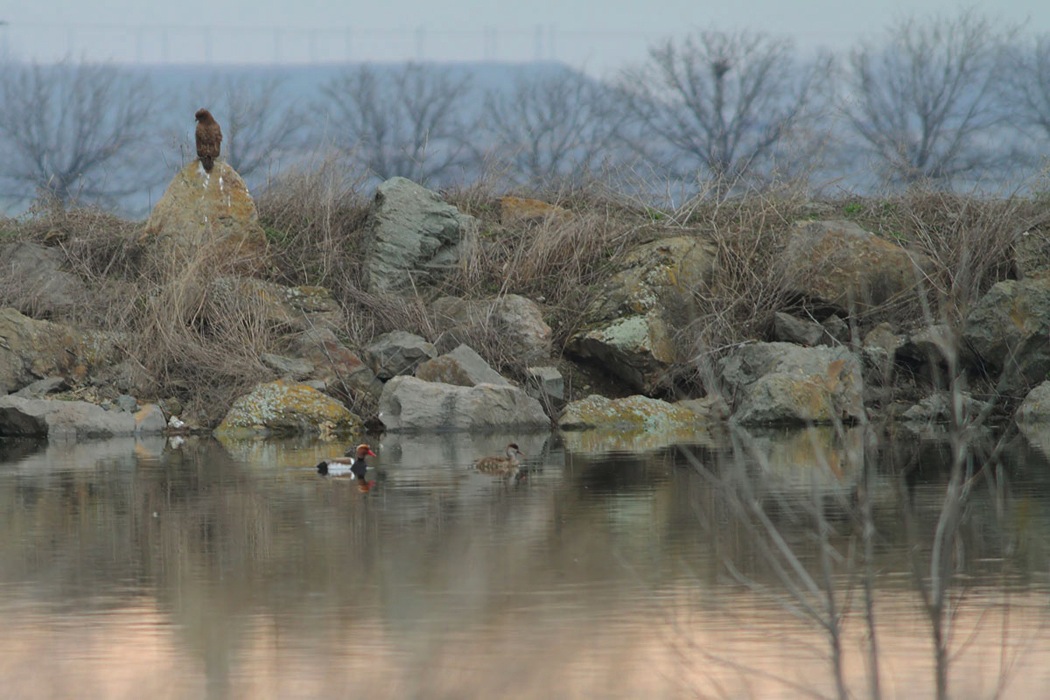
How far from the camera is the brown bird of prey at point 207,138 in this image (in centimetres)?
2534

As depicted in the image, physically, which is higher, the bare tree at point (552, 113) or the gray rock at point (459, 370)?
the bare tree at point (552, 113)

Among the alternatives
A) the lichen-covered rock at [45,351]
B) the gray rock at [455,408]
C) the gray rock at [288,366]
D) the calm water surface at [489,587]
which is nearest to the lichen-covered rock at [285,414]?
the gray rock at [455,408]

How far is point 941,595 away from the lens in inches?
178

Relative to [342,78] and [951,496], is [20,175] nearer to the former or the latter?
[342,78]

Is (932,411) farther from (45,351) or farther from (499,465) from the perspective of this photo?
(45,351)

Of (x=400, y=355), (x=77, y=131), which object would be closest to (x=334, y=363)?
(x=400, y=355)

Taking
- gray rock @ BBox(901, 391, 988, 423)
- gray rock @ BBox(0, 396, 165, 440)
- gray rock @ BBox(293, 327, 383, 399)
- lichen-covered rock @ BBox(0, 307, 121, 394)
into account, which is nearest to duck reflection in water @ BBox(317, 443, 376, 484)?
gray rock @ BBox(0, 396, 165, 440)

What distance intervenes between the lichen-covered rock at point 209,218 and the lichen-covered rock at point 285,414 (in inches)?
195

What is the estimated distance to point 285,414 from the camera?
20.9 meters

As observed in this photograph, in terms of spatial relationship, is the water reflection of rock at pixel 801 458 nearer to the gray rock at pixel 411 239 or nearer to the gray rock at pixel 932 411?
the gray rock at pixel 932 411

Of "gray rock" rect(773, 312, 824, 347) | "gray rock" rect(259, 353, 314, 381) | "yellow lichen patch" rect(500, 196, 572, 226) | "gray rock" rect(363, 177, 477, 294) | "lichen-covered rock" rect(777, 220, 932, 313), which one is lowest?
"gray rock" rect(259, 353, 314, 381)

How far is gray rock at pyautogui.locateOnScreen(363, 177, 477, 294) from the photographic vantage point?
25.6m

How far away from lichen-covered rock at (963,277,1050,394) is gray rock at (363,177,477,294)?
873 cm

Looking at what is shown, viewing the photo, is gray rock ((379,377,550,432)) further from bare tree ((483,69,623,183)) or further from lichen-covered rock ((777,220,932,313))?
bare tree ((483,69,623,183))
